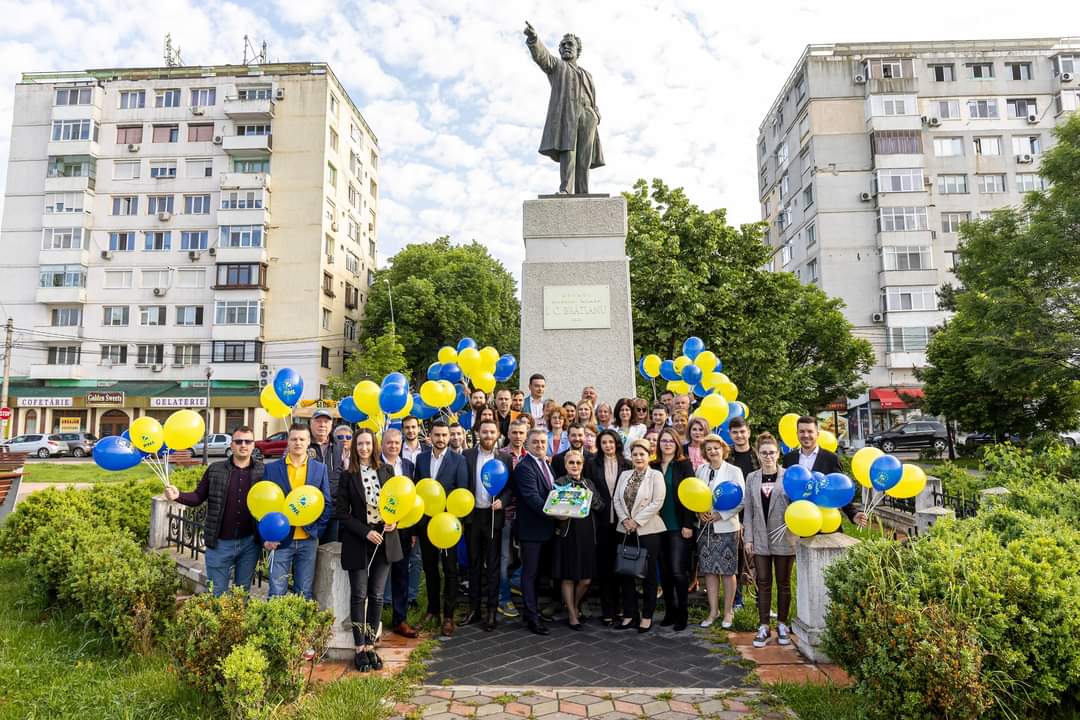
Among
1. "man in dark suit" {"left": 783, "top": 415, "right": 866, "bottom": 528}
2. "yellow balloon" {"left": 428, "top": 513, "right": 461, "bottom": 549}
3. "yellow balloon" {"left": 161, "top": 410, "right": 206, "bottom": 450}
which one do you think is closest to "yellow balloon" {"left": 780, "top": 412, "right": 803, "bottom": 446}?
"man in dark suit" {"left": 783, "top": 415, "right": 866, "bottom": 528}

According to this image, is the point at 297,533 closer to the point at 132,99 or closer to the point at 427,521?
the point at 427,521

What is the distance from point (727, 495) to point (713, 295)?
16.4 metres

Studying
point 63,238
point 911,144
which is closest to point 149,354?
point 63,238

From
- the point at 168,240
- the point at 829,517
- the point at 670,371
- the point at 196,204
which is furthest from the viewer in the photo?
the point at 196,204

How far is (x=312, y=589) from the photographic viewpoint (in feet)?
18.8

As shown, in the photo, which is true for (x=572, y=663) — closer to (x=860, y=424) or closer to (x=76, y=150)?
(x=860, y=424)

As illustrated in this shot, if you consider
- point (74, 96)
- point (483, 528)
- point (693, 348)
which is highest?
point (74, 96)

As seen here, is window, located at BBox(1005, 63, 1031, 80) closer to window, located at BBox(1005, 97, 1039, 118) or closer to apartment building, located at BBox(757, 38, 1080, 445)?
apartment building, located at BBox(757, 38, 1080, 445)

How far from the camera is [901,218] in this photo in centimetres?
4216

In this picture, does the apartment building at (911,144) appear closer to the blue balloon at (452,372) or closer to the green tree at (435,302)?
the green tree at (435,302)

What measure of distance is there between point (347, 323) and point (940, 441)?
35.5 m

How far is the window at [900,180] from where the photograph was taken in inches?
1661

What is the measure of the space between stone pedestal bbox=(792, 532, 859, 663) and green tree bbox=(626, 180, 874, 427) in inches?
600

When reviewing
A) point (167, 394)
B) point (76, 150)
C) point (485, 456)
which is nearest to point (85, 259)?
point (76, 150)
